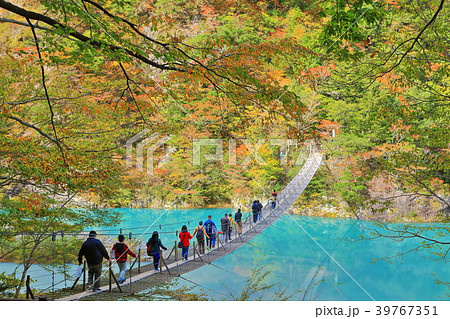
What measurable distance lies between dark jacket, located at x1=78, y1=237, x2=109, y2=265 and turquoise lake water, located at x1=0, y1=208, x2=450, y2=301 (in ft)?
8.02

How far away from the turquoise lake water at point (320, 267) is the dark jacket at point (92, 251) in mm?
2444

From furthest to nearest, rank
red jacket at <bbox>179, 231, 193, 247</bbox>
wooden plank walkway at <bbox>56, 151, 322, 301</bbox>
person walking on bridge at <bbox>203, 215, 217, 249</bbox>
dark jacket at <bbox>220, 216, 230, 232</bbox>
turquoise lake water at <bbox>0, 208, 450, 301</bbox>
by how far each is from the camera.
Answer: turquoise lake water at <bbox>0, 208, 450, 301</bbox> → dark jacket at <bbox>220, 216, 230, 232</bbox> → person walking on bridge at <bbox>203, 215, 217, 249</bbox> → red jacket at <bbox>179, 231, 193, 247</bbox> → wooden plank walkway at <bbox>56, 151, 322, 301</bbox>

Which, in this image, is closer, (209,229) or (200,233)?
(200,233)

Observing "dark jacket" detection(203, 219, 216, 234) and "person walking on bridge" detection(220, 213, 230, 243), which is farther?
"person walking on bridge" detection(220, 213, 230, 243)

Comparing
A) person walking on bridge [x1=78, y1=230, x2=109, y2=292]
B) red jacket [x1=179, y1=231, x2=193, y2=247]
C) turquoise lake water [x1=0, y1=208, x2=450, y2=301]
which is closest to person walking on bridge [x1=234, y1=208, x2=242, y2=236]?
turquoise lake water [x1=0, y1=208, x2=450, y2=301]

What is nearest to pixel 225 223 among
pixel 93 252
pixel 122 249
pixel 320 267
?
pixel 122 249

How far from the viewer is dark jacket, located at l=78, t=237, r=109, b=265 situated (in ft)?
11.2

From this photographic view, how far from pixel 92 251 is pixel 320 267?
8.17 meters

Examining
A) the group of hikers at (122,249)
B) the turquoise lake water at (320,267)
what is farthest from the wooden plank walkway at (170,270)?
the turquoise lake water at (320,267)

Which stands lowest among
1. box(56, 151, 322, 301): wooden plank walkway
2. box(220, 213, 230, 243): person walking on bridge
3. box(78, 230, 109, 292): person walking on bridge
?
box(56, 151, 322, 301): wooden plank walkway

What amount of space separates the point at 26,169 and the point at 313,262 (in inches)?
366

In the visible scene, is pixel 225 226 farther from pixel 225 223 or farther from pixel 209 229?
pixel 209 229

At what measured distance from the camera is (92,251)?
3.42 meters

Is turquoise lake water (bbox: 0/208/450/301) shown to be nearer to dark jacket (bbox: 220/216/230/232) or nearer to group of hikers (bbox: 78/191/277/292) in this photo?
group of hikers (bbox: 78/191/277/292)
